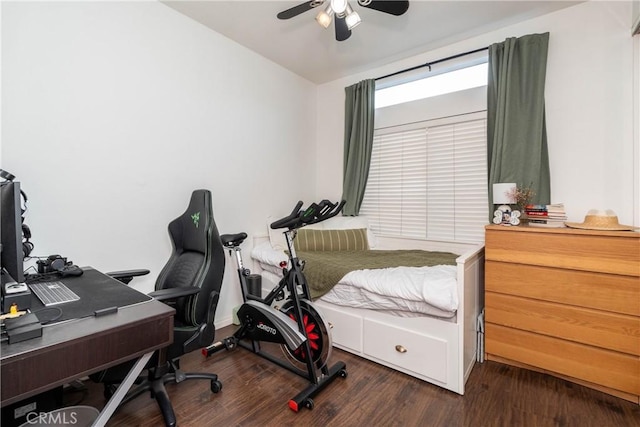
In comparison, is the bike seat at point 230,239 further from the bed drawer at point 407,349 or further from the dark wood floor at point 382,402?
the bed drawer at point 407,349

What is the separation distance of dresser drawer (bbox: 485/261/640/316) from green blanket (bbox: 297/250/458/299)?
42 centimetres

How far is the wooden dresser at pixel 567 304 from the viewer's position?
1.74 m

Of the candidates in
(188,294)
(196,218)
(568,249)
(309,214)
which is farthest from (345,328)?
(568,249)

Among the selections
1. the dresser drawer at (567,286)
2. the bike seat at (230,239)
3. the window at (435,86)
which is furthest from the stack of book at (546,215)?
the bike seat at (230,239)

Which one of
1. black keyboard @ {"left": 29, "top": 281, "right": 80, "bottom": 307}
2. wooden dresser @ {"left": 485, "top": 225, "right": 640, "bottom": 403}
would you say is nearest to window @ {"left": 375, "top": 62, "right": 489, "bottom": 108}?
wooden dresser @ {"left": 485, "top": 225, "right": 640, "bottom": 403}

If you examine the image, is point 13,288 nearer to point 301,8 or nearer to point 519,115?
point 301,8

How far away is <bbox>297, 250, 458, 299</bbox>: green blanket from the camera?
2.31 meters

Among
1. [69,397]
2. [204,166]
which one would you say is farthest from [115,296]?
[204,166]

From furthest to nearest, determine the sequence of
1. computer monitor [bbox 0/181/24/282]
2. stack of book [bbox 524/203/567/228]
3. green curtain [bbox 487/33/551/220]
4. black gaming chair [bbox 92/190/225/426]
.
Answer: green curtain [bbox 487/33/551/220], stack of book [bbox 524/203/567/228], black gaming chair [bbox 92/190/225/426], computer monitor [bbox 0/181/24/282]

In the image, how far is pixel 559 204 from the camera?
94.2 inches

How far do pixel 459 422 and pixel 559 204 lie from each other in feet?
6.15

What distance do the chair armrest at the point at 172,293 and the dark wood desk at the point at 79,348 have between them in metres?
0.30

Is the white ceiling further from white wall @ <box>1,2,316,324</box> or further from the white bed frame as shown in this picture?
the white bed frame

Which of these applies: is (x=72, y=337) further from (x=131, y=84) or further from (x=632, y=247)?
(x=632, y=247)
